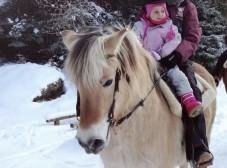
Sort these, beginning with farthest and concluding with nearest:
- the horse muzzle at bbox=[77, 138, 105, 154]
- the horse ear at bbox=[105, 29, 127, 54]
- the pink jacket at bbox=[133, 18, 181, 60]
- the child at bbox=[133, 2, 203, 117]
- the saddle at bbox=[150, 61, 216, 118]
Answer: the pink jacket at bbox=[133, 18, 181, 60], the child at bbox=[133, 2, 203, 117], the saddle at bbox=[150, 61, 216, 118], the horse ear at bbox=[105, 29, 127, 54], the horse muzzle at bbox=[77, 138, 105, 154]

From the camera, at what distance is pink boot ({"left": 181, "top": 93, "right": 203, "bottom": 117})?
127 inches

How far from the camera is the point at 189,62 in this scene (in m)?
3.76

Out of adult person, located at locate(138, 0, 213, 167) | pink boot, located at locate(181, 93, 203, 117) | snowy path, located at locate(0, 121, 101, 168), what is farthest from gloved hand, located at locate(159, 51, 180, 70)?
snowy path, located at locate(0, 121, 101, 168)

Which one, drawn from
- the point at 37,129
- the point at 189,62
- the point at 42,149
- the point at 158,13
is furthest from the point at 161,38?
the point at 37,129

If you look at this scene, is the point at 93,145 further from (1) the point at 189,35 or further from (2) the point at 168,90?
(1) the point at 189,35

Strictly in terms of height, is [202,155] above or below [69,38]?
below

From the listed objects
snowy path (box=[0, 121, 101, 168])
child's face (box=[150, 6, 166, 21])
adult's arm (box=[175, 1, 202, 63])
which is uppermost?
child's face (box=[150, 6, 166, 21])

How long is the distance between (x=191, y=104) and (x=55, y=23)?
11.2 m

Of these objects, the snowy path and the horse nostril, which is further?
the snowy path

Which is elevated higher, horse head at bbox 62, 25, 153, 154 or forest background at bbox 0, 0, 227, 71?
horse head at bbox 62, 25, 153, 154

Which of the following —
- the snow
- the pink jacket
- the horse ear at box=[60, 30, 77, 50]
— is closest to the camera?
the horse ear at box=[60, 30, 77, 50]

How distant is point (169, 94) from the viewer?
3209 millimetres

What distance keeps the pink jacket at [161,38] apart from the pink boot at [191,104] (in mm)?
464

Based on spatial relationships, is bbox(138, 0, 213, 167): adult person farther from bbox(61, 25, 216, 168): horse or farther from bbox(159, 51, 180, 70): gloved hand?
bbox(61, 25, 216, 168): horse
